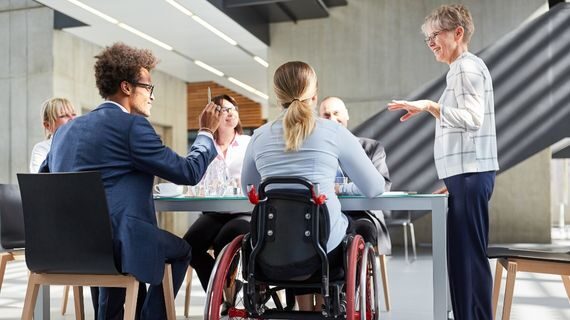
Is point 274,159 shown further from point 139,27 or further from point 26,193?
point 139,27

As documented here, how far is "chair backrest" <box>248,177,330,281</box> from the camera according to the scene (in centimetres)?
193

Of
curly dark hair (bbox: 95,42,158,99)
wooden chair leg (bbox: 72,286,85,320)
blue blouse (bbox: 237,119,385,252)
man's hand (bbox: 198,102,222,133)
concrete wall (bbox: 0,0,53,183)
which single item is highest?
concrete wall (bbox: 0,0,53,183)

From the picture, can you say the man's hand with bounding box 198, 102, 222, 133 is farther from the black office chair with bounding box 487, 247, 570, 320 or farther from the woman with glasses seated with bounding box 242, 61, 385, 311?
the black office chair with bounding box 487, 247, 570, 320

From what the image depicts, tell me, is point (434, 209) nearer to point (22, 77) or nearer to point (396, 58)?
point (396, 58)

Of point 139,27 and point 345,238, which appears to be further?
point 139,27

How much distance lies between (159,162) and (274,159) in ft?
1.45

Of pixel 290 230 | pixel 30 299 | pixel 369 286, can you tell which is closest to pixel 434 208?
pixel 369 286

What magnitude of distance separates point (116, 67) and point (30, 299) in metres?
0.94

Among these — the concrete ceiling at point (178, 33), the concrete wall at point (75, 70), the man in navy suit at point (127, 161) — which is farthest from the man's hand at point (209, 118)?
the concrete wall at point (75, 70)

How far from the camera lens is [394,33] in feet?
26.0

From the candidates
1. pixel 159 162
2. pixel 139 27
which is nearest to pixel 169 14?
pixel 139 27

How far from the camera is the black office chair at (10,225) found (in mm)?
3379

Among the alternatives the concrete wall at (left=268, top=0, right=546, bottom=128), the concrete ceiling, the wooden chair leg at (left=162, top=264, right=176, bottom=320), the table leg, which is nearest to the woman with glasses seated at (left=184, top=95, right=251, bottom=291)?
the wooden chair leg at (left=162, top=264, right=176, bottom=320)

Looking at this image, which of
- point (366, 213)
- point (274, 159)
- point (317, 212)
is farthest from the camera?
point (366, 213)
